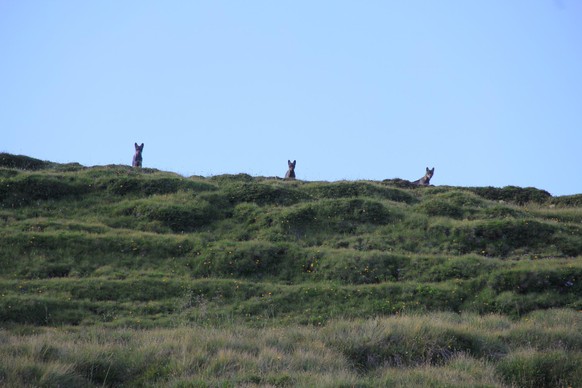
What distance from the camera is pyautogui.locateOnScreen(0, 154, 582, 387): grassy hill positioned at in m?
12.9

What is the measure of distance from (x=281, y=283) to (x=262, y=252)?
1.99 m

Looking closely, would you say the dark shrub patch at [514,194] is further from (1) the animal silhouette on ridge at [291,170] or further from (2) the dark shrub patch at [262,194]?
(1) the animal silhouette on ridge at [291,170]

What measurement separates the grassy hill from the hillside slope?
7 centimetres

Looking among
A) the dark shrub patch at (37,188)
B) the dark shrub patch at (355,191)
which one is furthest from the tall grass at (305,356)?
the dark shrub patch at (355,191)

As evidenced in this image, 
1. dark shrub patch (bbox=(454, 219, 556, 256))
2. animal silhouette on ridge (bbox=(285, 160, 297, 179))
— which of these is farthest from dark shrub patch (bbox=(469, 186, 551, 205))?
animal silhouette on ridge (bbox=(285, 160, 297, 179))

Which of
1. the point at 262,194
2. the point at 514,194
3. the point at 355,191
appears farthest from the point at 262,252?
the point at 514,194

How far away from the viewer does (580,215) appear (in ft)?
95.2

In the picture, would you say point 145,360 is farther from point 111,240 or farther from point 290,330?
point 111,240

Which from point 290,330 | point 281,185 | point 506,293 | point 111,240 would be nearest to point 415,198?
point 281,185

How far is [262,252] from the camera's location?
23172mm

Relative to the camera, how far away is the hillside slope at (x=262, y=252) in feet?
63.2

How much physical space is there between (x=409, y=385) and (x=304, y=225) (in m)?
15.0

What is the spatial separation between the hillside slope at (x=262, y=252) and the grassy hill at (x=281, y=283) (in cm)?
7

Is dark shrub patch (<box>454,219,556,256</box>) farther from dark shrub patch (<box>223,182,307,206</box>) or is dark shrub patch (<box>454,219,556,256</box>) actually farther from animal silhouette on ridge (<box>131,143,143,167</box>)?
animal silhouette on ridge (<box>131,143,143,167</box>)
